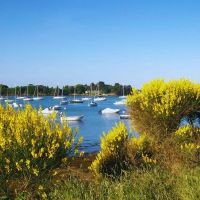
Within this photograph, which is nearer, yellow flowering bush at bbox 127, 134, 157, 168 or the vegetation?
the vegetation

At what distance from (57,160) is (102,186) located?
1165 mm

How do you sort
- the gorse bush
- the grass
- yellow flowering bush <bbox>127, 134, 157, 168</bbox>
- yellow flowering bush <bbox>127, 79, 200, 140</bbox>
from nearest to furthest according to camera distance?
the grass < the gorse bush < yellow flowering bush <bbox>127, 134, 157, 168</bbox> < yellow flowering bush <bbox>127, 79, 200, 140</bbox>

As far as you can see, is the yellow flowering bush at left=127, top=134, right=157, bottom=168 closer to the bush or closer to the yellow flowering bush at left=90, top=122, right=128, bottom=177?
the bush

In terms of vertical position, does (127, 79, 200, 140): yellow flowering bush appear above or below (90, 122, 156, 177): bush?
above

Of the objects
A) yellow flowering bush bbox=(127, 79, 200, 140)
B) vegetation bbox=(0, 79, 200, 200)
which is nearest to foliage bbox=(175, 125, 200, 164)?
vegetation bbox=(0, 79, 200, 200)

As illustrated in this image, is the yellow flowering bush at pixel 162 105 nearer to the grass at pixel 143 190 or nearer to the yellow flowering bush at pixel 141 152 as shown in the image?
the yellow flowering bush at pixel 141 152

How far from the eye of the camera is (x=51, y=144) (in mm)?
9320

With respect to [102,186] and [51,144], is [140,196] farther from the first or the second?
[51,144]

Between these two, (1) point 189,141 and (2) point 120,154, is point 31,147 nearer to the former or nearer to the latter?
(2) point 120,154

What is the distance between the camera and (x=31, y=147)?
906 centimetres

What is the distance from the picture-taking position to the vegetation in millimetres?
8523

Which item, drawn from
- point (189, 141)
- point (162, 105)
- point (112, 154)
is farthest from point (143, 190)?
point (162, 105)

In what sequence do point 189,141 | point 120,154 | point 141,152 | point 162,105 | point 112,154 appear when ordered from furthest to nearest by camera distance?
point 162,105 → point 189,141 → point 141,152 → point 120,154 → point 112,154

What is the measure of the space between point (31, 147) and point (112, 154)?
4017mm
